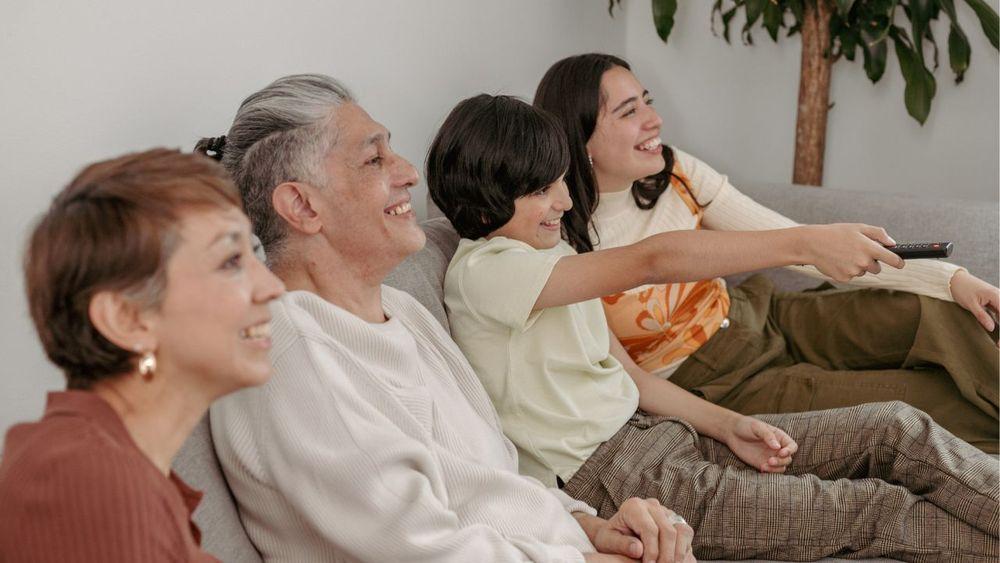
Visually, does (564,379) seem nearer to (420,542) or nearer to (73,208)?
(420,542)

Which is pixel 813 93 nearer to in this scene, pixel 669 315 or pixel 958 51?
pixel 958 51

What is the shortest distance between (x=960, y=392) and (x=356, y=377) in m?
1.25

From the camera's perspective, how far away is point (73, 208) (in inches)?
34.1

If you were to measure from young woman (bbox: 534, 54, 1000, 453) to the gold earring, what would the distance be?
117 cm

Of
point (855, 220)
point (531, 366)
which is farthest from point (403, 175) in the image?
point (855, 220)

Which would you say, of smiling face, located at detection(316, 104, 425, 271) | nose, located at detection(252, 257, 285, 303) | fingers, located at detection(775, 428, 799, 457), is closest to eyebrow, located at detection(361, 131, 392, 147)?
smiling face, located at detection(316, 104, 425, 271)

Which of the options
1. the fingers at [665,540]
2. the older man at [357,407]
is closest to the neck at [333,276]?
the older man at [357,407]

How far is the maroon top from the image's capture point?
809 mm

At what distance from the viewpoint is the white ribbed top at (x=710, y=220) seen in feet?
6.85

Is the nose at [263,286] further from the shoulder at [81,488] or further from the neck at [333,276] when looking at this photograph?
the neck at [333,276]

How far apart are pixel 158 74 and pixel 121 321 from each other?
76 centimetres

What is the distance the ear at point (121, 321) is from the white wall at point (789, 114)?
2493mm

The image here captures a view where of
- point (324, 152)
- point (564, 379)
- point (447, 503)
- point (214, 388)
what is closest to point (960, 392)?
point (564, 379)

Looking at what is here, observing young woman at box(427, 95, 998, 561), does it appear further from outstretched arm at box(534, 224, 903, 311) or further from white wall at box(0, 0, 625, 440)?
white wall at box(0, 0, 625, 440)
